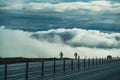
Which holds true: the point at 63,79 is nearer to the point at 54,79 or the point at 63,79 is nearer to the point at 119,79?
the point at 54,79

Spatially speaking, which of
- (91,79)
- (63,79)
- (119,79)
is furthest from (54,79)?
(119,79)

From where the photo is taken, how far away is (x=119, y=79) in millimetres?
35656

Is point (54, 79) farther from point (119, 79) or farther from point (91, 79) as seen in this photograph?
point (119, 79)

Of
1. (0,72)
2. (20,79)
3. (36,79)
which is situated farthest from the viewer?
(0,72)

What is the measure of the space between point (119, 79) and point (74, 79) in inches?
149

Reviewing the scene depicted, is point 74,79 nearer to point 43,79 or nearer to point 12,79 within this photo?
point 43,79

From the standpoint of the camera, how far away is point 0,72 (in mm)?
35781

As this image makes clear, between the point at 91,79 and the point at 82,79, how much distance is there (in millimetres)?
768

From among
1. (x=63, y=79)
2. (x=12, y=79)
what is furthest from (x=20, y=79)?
(x=63, y=79)

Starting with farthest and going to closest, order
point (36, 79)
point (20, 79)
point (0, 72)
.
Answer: point (0, 72) → point (36, 79) → point (20, 79)

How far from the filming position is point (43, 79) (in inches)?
1347

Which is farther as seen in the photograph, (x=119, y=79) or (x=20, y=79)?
(x=119, y=79)

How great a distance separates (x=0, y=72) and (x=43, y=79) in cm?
Result: 381

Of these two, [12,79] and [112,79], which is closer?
[12,79]
